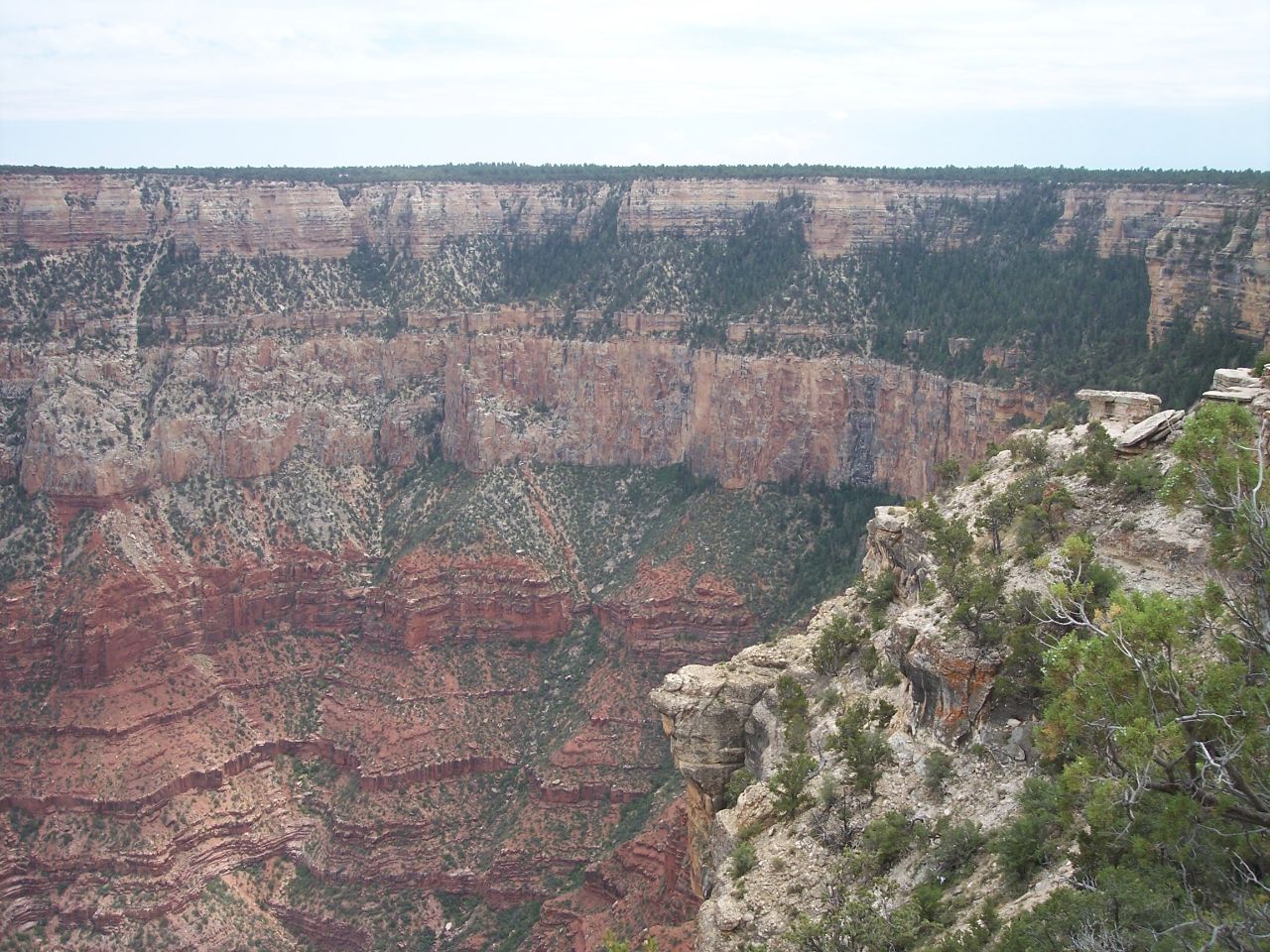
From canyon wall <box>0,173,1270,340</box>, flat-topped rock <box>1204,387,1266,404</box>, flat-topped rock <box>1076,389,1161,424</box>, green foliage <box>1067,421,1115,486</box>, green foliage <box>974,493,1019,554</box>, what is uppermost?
canyon wall <box>0,173,1270,340</box>

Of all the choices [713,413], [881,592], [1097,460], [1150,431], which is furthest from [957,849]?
[713,413]

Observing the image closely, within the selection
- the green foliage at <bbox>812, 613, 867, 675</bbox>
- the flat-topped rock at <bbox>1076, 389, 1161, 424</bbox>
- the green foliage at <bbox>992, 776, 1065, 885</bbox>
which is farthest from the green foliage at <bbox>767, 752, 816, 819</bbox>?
the flat-topped rock at <bbox>1076, 389, 1161, 424</bbox>

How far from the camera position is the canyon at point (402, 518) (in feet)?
232

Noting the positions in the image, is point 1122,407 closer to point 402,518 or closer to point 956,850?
point 956,850

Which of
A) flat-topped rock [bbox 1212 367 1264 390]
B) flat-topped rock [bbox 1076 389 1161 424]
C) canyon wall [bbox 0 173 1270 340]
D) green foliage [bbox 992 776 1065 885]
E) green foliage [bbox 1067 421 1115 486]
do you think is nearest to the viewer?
green foliage [bbox 992 776 1065 885]

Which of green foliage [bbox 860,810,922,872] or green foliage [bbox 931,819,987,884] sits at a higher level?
green foliage [bbox 931,819,987,884]

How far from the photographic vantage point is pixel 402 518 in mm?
94062

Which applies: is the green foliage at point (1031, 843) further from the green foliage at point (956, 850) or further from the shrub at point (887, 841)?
the shrub at point (887, 841)

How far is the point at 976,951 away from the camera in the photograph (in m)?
23.2

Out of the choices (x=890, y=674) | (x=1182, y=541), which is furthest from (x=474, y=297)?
(x=1182, y=541)

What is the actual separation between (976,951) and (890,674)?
14.3m

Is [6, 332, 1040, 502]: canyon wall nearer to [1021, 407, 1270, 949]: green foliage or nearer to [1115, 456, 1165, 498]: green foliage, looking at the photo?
[1115, 456, 1165, 498]: green foliage

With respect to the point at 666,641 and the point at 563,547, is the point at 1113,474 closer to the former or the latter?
the point at 666,641

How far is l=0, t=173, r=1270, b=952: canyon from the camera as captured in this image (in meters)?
70.7
